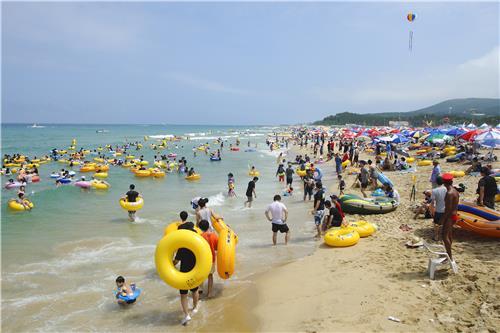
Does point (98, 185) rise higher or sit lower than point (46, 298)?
higher

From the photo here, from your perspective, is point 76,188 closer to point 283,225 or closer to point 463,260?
point 283,225

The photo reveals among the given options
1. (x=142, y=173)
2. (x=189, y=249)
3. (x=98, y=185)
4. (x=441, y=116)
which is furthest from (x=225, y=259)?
(x=441, y=116)

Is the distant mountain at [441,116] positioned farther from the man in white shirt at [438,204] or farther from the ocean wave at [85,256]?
the ocean wave at [85,256]

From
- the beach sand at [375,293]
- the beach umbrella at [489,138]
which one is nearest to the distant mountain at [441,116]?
the beach umbrella at [489,138]

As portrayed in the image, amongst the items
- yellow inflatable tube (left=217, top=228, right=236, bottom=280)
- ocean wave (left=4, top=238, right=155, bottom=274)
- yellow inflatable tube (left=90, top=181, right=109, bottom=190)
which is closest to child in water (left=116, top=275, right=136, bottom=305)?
yellow inflatable tube (left=217, top=228, right=236, bottom=280)

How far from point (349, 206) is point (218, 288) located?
541cm

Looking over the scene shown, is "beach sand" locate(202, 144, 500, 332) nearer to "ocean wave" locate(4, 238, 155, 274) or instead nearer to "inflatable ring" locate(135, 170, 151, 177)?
"ocean wave" locate(4, 238, 155, 274)

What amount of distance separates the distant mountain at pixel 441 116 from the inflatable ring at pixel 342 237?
75.8 meters

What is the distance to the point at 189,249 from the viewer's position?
191 inches

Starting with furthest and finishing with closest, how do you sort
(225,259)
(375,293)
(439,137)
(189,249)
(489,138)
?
(439,137)
(489,138)
(225,259)
(375,293)
(189,249)

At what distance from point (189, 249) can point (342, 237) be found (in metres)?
4.20

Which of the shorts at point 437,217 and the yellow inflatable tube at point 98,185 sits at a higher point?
the shorts at point 437,217

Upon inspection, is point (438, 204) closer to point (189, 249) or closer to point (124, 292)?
point (189, 249)

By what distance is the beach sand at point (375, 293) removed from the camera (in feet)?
14.4
